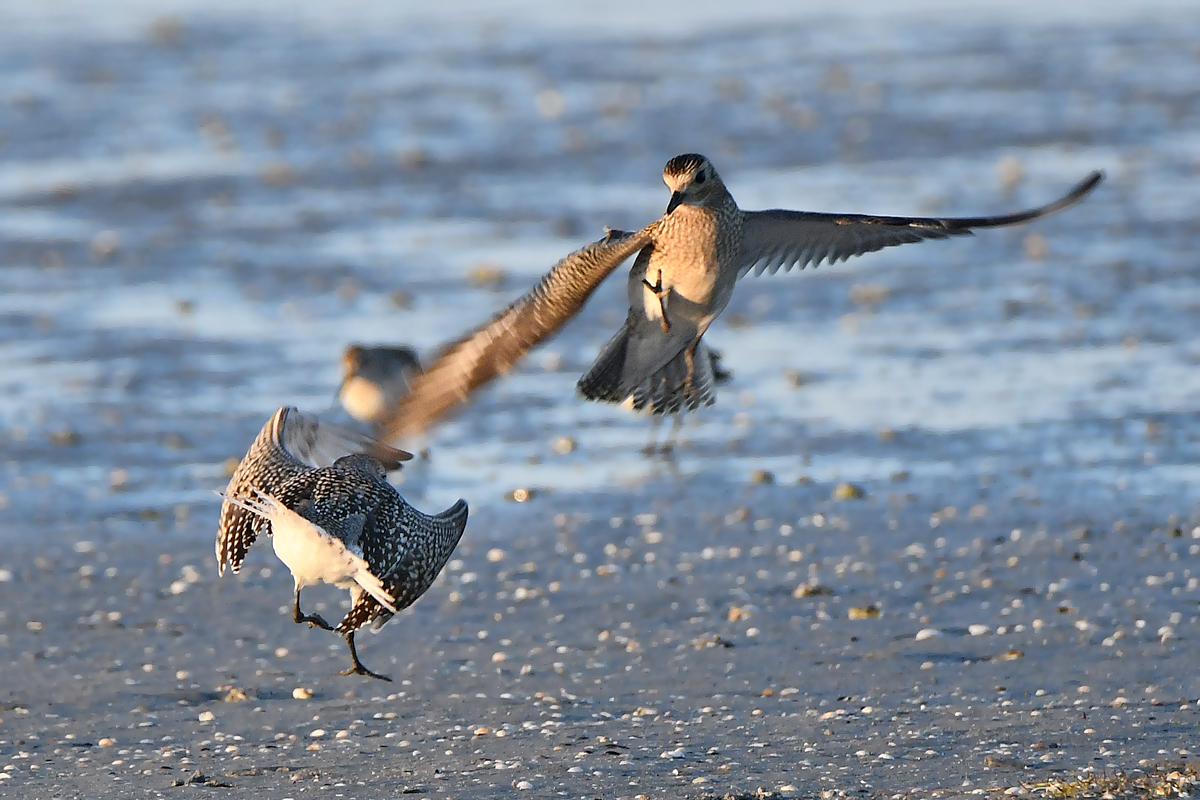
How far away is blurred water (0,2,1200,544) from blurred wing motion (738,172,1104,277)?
193 centimetres

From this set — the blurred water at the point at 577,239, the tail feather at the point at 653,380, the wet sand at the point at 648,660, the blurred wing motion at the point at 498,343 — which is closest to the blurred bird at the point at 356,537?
the blurred wing motion at the point at 498,343

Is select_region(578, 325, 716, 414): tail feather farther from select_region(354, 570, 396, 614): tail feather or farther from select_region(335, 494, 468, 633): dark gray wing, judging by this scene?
select_region(354, 570, 396, 614): tail feather

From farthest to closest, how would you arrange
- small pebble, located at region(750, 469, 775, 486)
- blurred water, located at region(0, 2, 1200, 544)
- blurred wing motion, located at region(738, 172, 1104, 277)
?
blurred water, located at region(0, 2, 1200, 544) < small pebble, located at region(750, 469, 775, 486) < blurred wing motion, located at region(738, 172, 1104, 277)

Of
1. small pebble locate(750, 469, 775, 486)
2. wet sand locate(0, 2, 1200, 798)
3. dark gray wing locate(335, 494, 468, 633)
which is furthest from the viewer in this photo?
small pebble locate(750, 469, 775, 486)

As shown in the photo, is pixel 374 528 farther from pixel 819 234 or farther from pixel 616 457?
pixel 616 457

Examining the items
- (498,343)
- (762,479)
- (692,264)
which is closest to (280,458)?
(498,343)

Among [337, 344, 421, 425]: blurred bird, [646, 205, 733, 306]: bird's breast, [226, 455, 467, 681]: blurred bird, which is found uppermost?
[646, 205, 733, 306]: bird's breast

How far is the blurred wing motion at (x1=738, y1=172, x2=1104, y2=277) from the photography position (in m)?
6.61

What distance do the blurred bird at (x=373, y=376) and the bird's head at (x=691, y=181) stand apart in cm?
131

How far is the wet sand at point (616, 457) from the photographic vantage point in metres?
6.14

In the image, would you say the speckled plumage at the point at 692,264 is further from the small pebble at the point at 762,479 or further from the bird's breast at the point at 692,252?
the small pebble at the point at 762,479

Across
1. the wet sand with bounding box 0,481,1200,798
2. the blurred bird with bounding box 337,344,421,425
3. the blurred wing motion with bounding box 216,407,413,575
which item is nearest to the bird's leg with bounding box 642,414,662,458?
the wet sand with bounding box 0,481,1200,798

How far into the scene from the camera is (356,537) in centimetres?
584

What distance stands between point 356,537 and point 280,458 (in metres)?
0.72
